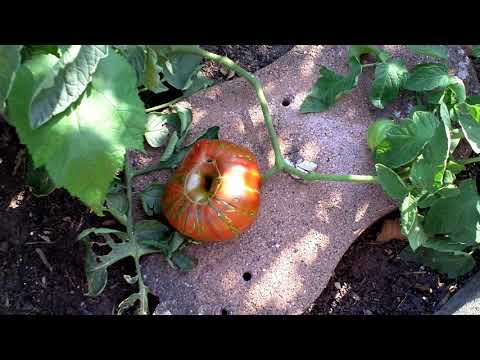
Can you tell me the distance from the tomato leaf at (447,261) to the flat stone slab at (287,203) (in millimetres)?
209

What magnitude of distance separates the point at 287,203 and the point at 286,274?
0.76ft

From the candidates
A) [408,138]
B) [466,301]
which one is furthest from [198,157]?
[466,301]

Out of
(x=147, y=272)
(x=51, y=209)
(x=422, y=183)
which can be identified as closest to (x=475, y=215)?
(x=422, y=183)

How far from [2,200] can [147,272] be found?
20.2 inches

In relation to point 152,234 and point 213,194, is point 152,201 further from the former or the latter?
point 213,194

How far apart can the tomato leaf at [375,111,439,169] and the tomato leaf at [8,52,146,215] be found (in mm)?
831

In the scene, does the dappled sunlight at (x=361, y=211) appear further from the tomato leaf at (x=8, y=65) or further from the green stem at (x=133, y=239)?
the tomato leaf at (x=8, y=65)

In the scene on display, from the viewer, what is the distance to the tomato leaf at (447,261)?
6.89 feet

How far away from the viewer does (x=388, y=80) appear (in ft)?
7.04

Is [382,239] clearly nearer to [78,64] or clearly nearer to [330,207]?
[330,207]

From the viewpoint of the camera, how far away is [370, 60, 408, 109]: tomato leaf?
2.14 m

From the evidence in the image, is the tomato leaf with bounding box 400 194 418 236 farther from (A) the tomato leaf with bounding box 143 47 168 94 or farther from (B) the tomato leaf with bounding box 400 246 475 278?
(A) the tomato leaf with bounding box 143 47 168 94

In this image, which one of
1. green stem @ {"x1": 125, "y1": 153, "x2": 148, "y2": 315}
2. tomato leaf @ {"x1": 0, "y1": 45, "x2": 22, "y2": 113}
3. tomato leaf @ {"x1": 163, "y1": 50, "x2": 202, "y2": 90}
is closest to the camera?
tomato leaf @ {"x1": 0, "y1": 45, "x2": 22, "y2": 113}

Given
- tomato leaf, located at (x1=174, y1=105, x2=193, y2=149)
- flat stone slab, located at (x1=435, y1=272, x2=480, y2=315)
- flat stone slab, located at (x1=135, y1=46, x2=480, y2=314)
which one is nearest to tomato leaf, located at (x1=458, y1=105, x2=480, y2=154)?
flat stone slab, located at (x1=135, y1=46, x2=480, y2=314)
